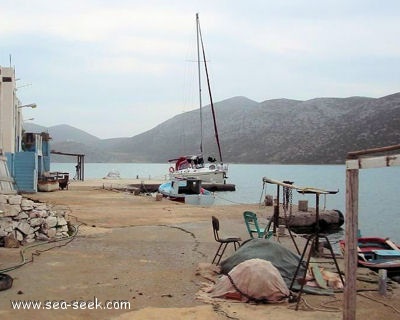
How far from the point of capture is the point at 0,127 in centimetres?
2498

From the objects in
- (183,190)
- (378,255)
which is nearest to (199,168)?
(183,190)

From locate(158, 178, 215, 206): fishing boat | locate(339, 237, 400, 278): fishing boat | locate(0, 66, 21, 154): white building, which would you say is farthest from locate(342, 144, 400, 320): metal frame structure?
locate(158, 178, 215, 206): fishing boat

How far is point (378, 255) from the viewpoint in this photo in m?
12.3

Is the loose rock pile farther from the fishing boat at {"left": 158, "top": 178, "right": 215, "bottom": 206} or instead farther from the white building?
the fishing boat at {"left": 158, "top": 178, "right": 215, "bottom": 206}

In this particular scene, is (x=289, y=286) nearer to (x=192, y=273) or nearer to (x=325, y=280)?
(x=325, y=280)

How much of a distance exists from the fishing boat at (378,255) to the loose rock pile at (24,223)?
25.0ft

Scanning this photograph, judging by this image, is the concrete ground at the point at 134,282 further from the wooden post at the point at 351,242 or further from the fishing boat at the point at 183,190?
the fishing boat at the point at 183,190

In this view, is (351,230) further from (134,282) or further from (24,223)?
(24,223)

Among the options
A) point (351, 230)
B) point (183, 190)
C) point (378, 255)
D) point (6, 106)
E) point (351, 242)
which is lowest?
point (378, 255)

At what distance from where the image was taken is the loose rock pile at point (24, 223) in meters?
11.3

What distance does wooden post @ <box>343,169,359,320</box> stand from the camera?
6141 mm

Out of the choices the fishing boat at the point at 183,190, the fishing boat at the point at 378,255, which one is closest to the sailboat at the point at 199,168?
the fishing boat at the point at 183,190

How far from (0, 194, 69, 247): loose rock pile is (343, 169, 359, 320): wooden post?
7.93m

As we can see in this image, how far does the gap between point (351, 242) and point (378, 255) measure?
22.4ft
